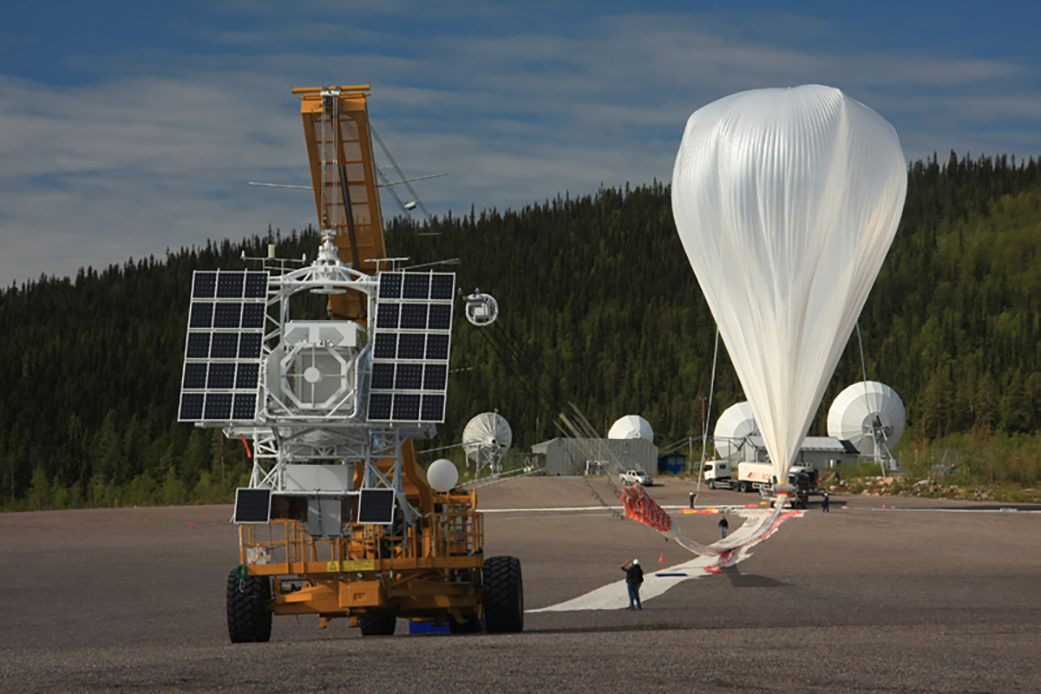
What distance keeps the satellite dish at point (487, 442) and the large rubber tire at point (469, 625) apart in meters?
77.2

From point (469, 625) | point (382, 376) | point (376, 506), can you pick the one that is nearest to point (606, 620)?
point (469, 625)

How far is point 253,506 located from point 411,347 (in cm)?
388

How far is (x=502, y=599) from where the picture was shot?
19.2m

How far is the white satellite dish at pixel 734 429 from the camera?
91.2 metres

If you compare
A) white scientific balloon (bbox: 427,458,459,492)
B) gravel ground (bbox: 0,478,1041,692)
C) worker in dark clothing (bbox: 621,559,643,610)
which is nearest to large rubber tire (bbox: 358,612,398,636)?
gravel ground (bbox: 0,478,1041,692)

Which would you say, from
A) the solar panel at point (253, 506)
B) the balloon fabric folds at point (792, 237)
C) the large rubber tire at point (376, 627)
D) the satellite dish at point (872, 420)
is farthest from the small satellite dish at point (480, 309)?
the satellite dish at point (872, 420)

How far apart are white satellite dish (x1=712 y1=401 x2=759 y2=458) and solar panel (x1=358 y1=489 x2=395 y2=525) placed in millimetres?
74811

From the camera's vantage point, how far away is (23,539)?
44688 millimetres

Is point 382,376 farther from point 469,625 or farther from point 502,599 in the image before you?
point 469,625

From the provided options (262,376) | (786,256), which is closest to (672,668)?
(262,376)

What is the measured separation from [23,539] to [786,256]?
3274 centimetres

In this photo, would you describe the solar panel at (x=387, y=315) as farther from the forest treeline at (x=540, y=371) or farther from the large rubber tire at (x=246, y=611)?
the forest treeline at (x=540, y=371)

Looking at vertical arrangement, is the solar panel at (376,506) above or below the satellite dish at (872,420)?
below

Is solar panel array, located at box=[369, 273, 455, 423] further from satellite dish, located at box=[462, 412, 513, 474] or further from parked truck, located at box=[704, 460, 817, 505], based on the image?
satellite dish, located at box=[462, 412, 513, 474]
